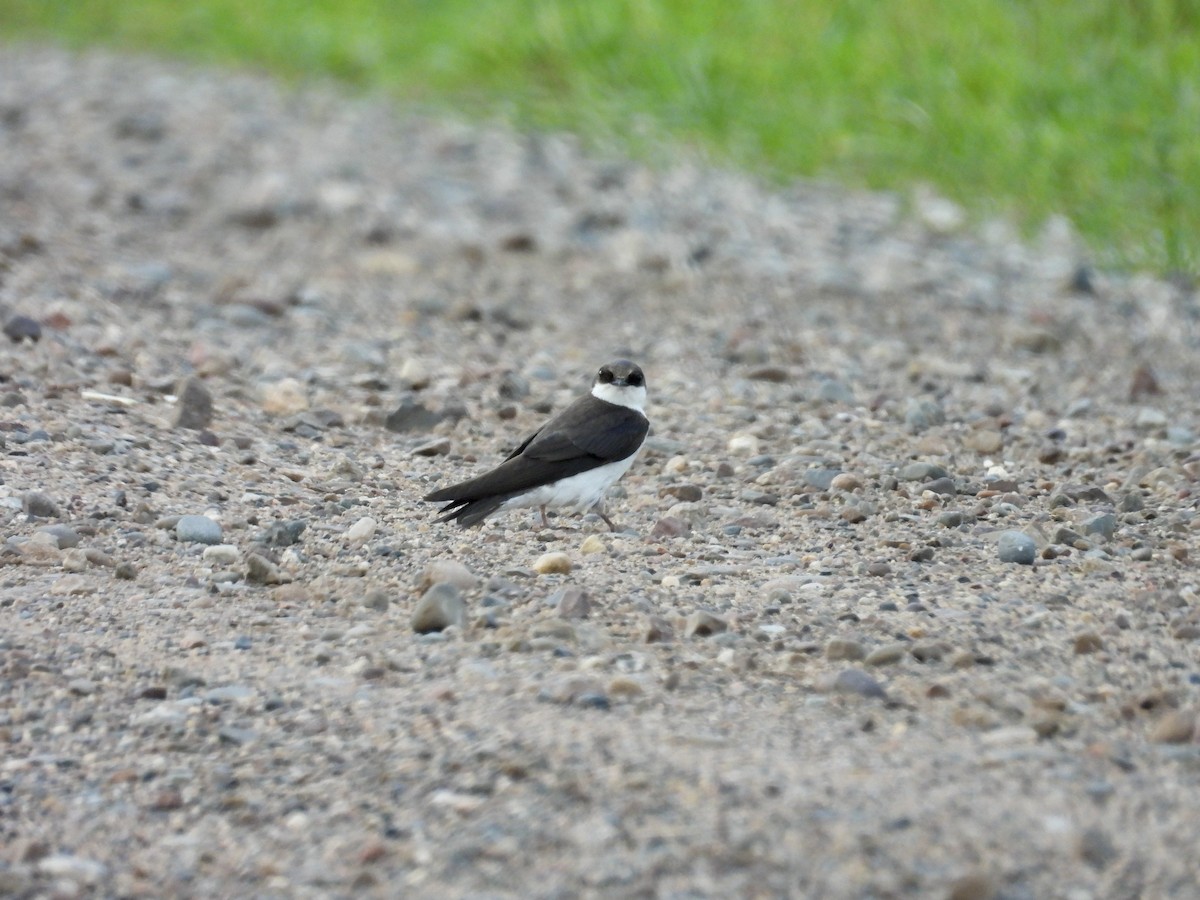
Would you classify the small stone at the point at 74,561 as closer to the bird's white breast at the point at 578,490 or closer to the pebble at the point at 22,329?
the bird's white breast at the point at 578,490

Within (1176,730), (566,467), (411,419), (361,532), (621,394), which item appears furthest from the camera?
(411,419)

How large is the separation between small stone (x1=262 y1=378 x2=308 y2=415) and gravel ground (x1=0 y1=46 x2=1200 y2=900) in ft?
0.05

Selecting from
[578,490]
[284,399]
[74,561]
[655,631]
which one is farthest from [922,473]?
[74,561]

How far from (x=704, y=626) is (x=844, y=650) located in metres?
0.34

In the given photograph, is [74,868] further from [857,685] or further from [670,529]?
[670,529]

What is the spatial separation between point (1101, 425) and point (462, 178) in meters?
5.05

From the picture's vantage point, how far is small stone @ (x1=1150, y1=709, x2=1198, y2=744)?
3447 millimetres

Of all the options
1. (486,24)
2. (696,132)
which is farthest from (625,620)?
(486,24)

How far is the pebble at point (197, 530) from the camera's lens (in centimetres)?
468

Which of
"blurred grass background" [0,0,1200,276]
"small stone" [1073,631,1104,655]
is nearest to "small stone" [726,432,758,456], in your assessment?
"small stone" [1073,631,1104,655]

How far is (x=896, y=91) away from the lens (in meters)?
9.54

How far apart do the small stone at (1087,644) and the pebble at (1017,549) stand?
2.23 ft

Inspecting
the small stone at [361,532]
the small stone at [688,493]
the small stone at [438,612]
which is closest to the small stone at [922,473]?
the small stone at [688,493]

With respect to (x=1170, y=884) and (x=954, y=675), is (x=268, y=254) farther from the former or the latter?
(x=1170, y=884)
